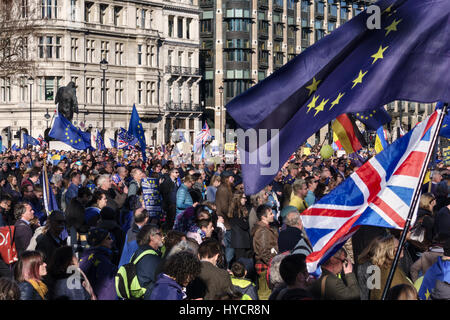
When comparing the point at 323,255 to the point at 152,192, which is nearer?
the point at 323,255

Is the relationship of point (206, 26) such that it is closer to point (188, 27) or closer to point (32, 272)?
point (188, 27)

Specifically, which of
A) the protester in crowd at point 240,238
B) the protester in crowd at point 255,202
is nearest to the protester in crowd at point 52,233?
the protester in crowd at point 240,238

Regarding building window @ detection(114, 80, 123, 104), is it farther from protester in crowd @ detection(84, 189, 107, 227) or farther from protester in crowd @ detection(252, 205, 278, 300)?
protester in crowd @ detection(252, 205, 278, 300)

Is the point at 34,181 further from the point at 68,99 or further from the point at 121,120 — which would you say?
the point at 121,120

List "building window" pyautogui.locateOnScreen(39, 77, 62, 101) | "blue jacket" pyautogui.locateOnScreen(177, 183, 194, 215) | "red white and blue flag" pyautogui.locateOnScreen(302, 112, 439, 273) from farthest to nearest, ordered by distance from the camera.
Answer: "building window" pyautogui.locateOnScreen(39, 77, 62, 101) < "blue jacket" pyautogui.locateOnScreen(177, 183, 194, 215) < "red white and blue flag" pyautogui.locateOnScreen(302, 112, 439, 273)

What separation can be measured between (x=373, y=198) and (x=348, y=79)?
1033 mm

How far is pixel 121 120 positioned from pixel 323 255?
228ft

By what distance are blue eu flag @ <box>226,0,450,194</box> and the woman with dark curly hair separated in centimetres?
84

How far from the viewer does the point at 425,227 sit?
431 inches

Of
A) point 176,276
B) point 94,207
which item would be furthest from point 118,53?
point 176,276

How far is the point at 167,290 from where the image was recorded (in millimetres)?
7281

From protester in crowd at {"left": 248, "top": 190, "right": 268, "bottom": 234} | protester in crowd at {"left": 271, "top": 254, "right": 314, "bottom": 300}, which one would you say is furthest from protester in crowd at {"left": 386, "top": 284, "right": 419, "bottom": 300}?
protester in crowd at {"left": 248, "top": 190, "right": 268, "bottom": 234}

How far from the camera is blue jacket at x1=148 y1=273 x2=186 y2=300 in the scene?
23.8ft
